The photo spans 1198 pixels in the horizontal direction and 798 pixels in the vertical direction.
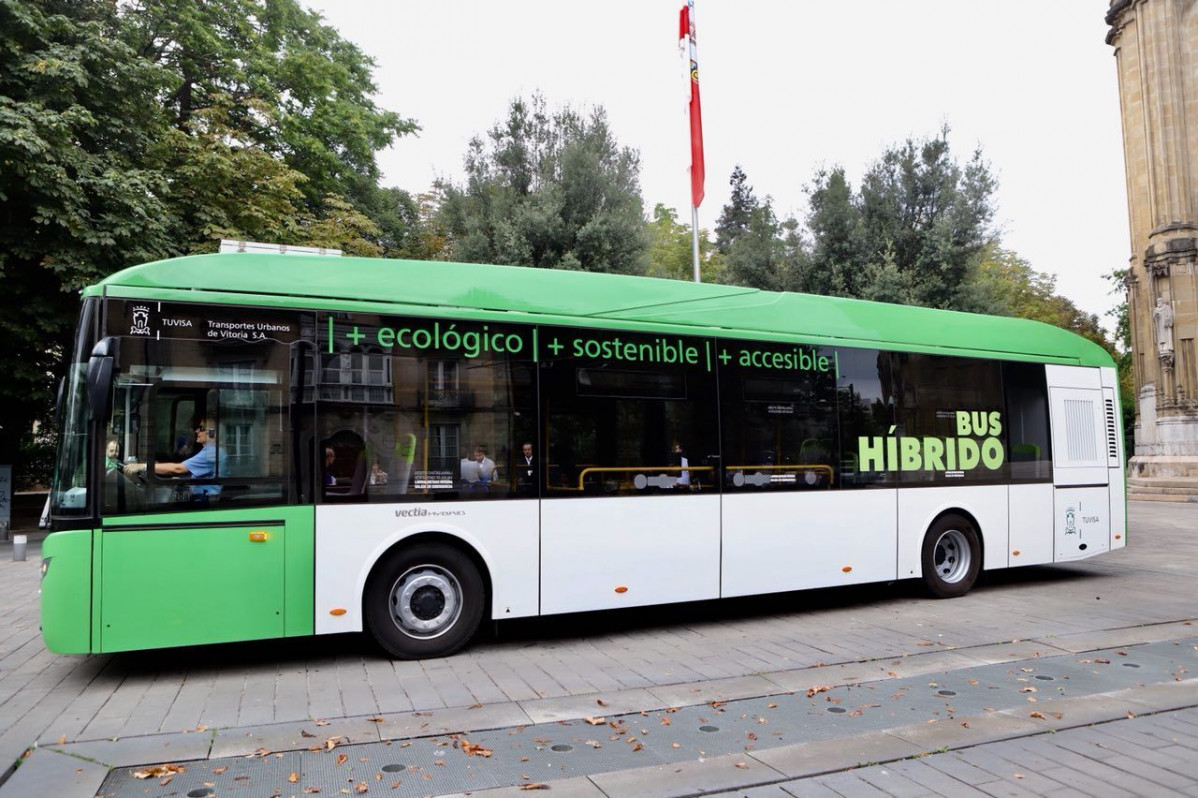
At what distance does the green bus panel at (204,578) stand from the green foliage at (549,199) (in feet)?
48.3

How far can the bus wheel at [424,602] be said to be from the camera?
7066mm

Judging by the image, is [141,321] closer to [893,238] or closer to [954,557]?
[954,557]

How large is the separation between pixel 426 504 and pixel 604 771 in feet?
10.5

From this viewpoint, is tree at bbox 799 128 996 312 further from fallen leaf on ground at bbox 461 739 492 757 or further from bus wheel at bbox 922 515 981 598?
fallen leaf on ground at bbox 461 739 492 757

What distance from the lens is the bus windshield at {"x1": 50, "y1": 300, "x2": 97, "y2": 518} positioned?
6203 mm

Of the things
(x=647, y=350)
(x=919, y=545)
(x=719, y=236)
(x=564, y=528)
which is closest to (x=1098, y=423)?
(x=919, y=545)

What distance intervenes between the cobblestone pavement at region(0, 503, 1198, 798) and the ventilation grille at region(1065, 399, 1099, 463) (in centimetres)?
187

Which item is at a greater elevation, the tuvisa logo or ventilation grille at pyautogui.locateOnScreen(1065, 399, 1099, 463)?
the tuvisa logo

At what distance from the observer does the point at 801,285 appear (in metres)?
24.9

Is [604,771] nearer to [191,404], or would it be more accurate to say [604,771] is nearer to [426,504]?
[426,504]

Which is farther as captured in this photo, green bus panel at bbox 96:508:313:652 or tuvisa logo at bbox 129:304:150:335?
tuvisa logo at bbox 129:304:150:335

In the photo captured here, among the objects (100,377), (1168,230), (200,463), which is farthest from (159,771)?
(1168,230)

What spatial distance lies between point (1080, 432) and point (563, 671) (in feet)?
28.1

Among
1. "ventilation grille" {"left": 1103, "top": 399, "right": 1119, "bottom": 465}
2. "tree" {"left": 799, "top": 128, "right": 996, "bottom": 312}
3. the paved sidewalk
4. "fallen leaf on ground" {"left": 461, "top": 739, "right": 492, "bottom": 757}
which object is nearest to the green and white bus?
the paved sidewalk
